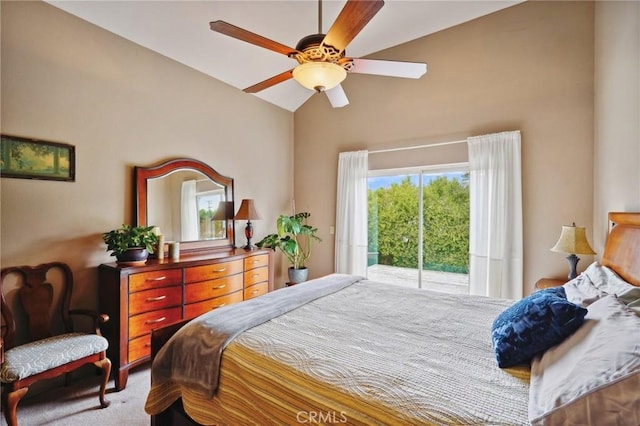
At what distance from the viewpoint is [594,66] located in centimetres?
275

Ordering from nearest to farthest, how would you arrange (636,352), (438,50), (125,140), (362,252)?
(636,352)
(125,140)
(438,50)
(362,252)

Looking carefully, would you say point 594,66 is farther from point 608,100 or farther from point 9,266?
point 9,266

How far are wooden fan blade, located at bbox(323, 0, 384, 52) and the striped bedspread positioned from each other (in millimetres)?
1670

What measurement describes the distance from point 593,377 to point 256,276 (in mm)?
3079

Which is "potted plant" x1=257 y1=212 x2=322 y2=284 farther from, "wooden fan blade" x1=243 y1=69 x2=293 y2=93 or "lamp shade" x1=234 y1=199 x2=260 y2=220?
"wooden fan blade" x1=243 y1=69 x2=293 y2=93

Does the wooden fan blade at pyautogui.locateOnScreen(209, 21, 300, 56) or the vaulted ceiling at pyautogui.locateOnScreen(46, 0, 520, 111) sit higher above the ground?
the vaulted ceiling at pyautogui.locateOnScreen(46, 0, 520, 111)

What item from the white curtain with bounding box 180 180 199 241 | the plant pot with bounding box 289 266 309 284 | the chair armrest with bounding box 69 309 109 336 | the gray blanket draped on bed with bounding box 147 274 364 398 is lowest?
the plant pot with bounding box 289 266 309 284

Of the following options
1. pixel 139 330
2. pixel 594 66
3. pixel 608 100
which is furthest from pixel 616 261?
pixel 139 330

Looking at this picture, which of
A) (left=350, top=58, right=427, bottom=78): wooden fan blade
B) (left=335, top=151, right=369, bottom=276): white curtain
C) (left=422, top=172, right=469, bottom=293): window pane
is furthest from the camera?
(left=335, top=151, right=369, bottom=276): white curtain

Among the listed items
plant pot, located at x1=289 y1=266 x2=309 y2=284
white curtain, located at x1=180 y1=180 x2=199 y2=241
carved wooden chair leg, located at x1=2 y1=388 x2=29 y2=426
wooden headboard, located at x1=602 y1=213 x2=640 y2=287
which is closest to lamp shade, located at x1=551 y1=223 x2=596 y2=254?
wooden headboard, located at x1=602 y1=213 x2=640 y2=287

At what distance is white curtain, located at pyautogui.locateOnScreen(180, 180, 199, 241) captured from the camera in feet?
10.8

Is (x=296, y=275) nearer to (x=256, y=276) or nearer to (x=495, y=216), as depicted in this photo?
(x=256, y=276)

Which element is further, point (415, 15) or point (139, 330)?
point (415, 15)

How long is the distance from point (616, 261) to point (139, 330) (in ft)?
11.7
